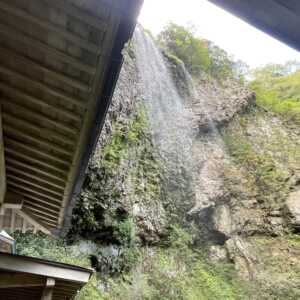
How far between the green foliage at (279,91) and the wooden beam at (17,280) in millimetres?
13656

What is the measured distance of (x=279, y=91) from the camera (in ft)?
54.9

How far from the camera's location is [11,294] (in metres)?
3.69

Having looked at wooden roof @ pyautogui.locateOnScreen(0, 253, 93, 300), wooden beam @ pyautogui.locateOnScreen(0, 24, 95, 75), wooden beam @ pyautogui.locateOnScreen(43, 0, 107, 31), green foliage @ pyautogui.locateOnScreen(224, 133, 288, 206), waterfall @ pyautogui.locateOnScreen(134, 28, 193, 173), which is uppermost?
waterfall @ pyautogui.locateOnScreen(134, 28, 193, 173)

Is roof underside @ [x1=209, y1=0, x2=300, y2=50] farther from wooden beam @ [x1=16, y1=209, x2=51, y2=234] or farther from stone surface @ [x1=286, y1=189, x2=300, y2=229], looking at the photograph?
stone surface @ [x1=286, y1=189, x2=300, y2=229]

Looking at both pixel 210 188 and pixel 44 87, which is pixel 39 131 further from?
pixel 210 188

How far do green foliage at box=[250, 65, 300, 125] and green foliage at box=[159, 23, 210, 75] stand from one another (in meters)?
3.16

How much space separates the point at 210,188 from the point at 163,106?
14.2 feet

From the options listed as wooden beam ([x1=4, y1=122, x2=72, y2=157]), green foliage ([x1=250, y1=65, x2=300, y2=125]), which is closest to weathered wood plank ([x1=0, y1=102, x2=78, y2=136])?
wooden beam ([x1=4, y1=122, x2=72, y2=157])

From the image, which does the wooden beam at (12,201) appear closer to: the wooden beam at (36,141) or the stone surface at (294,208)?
the wooden beam at (36,141)

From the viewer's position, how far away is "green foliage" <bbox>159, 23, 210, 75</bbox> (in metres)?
15.6

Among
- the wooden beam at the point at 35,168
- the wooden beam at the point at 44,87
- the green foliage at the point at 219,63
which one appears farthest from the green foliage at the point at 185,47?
the wooden beam at the point at 44,87

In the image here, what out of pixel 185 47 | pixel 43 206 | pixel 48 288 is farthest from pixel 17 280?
pixel 185 47

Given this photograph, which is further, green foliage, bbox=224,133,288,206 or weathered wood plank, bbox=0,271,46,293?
green foliage, bbox=224,133,288,206

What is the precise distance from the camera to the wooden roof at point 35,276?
2.56m
